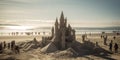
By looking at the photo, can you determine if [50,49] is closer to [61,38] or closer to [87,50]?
[61,38]

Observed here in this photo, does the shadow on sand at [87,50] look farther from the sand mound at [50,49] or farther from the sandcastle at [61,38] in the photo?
the sand mound at [50,49]

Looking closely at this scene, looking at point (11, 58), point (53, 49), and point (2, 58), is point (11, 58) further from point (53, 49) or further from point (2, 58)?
point (53, 49)

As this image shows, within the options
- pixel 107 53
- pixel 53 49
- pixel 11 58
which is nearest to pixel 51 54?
pixel 53 49

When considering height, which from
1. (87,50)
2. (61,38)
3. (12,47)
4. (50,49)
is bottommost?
(87,50)

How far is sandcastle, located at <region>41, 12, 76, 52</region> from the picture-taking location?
1696 inches

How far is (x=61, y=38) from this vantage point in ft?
148

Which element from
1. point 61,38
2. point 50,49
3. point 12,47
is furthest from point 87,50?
point 12,47

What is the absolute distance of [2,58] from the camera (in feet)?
107

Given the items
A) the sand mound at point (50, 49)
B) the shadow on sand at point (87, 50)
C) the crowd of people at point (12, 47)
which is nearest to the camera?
the crowd of people at point (12, 47)

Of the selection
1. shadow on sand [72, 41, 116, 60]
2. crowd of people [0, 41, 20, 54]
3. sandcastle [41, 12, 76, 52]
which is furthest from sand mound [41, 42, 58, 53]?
crowd of people [0, 41, 20, 54]

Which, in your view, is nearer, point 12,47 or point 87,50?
point 87,50

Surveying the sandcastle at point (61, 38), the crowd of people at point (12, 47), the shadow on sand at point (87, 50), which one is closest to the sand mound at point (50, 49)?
the sandcastle at point (61, 38)

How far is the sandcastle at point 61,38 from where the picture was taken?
1696 inches

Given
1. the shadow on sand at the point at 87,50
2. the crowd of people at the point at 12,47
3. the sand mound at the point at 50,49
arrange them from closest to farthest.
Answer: the crowd of people at the point at 12,47 < the shadow on sand at the point at 87,50 < the sand mound at the point at 50,49
